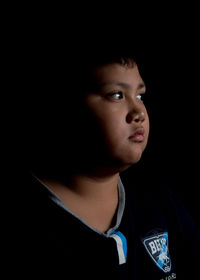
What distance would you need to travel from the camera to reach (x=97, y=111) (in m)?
0.65

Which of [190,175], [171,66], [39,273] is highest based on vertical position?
[171,66]

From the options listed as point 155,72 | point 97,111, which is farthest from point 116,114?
point 155,72

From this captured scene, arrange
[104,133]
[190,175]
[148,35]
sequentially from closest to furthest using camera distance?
[104,133]
[148,35]
[190,175]

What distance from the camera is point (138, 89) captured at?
0.70 meters

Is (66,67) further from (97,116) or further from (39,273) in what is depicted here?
(39,273)

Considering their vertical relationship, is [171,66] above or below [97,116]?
above

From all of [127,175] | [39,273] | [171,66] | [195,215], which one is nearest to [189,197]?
[195,215]

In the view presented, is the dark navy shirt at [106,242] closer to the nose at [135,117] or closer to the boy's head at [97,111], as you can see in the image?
the boy's head at [97,111]

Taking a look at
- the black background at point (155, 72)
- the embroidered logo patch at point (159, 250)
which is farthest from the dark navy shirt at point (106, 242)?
the black background at point (155, 72)

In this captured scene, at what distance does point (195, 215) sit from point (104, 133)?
1.33 feet

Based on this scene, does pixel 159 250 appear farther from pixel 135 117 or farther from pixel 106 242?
pixel 135 117

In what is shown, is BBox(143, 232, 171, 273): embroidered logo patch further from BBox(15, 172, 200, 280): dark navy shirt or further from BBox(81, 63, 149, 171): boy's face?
BBox(81, 63, 149, 171): boy's face

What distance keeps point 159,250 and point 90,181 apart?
0.72ft

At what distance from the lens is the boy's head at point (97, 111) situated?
65 cm
